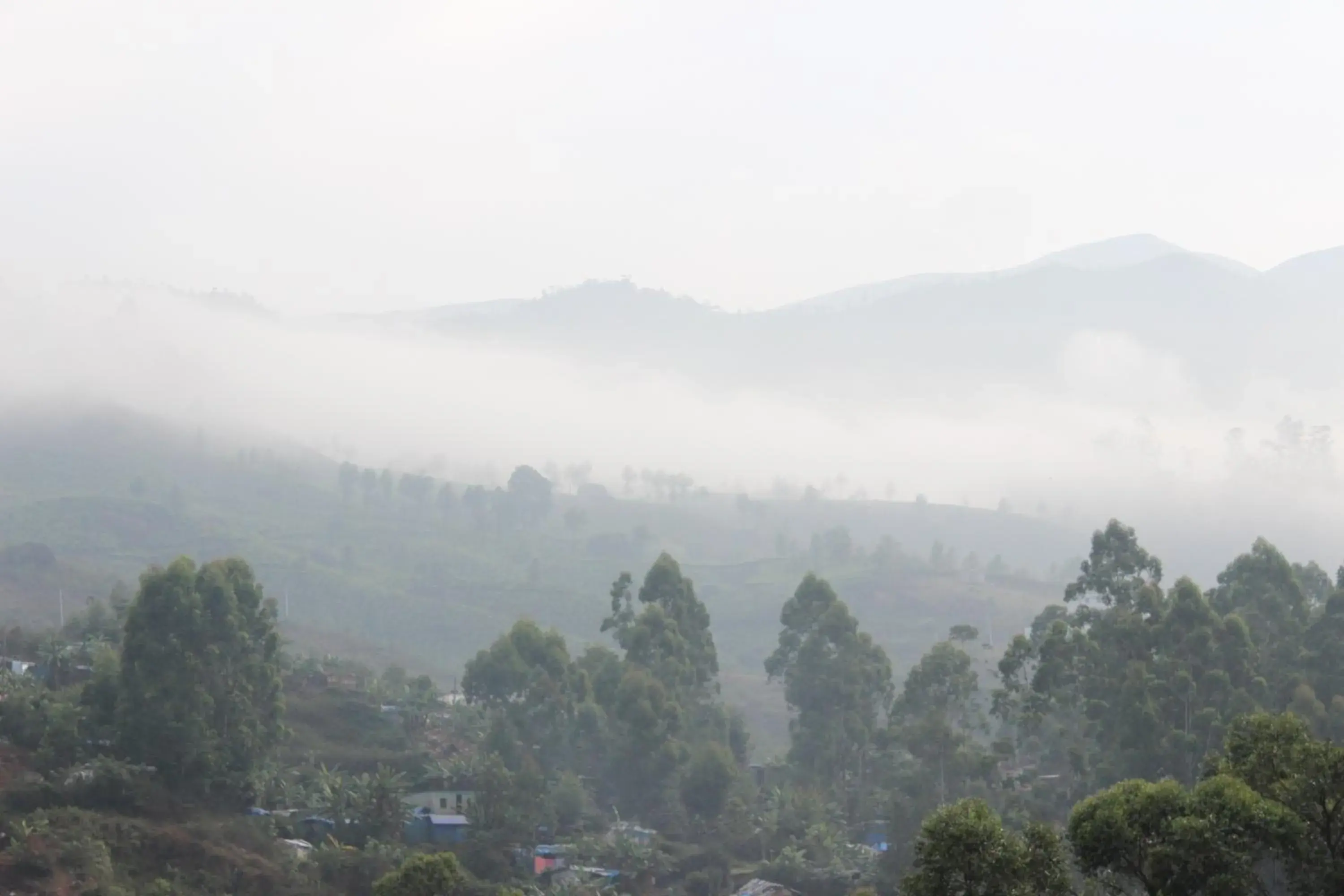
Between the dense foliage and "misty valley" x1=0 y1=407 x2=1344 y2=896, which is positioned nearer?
"misty valley" x1=0 y1=407 x2=1344 y2=896

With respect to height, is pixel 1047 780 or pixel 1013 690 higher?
pixel 1013 690


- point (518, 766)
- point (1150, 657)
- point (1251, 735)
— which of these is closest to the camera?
point (1251, 735)

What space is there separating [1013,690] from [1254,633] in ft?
39.0

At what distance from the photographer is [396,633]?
163 m

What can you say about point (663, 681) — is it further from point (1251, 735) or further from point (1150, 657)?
point (1251, 735)

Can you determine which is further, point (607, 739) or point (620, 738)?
point (607, 739)

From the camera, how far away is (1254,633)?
6962cm

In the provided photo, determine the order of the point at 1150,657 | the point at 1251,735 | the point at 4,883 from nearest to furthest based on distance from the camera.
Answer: the point at 1251,735 < the point at 4,883 < the point at 1150,657

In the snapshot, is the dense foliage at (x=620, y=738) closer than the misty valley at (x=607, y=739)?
No

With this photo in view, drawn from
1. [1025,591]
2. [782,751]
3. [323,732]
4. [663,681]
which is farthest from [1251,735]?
[1025,591]

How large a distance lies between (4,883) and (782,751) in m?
62.6

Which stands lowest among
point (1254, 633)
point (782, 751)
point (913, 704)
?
point (782, 751)

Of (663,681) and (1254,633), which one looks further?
(663,681)

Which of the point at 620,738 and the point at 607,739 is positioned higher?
the point at 620,738
